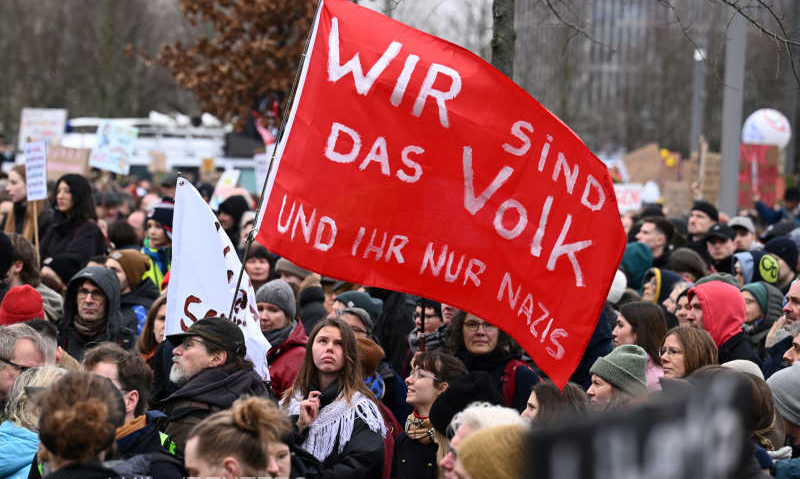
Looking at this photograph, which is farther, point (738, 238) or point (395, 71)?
point (738, 238)

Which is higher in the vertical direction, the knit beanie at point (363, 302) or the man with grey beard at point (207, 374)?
the man with grey beard at point (207, 374)

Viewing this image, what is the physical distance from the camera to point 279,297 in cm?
725

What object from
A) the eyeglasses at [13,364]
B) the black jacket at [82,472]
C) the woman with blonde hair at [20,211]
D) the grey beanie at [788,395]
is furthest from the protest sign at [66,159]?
the black jacket at [82,472]

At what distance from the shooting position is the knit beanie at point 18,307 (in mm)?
6980

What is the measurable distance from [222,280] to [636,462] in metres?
4.24

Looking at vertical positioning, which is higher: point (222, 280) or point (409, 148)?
point (409, 148)

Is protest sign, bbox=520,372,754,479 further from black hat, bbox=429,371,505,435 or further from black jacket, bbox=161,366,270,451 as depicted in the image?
black hat, bbox=429,371,505,435

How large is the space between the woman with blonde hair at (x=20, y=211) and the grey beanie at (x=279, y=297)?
4.29 metres

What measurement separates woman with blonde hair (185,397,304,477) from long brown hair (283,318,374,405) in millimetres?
1713

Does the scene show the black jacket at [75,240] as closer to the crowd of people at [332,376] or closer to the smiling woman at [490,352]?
the crowd of people at [332,376]

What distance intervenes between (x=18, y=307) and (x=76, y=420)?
3427mm

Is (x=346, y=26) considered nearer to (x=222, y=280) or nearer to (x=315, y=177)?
(x=315, y=177)

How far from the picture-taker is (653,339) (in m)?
6.80

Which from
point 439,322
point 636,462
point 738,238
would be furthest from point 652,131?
point 636,462
